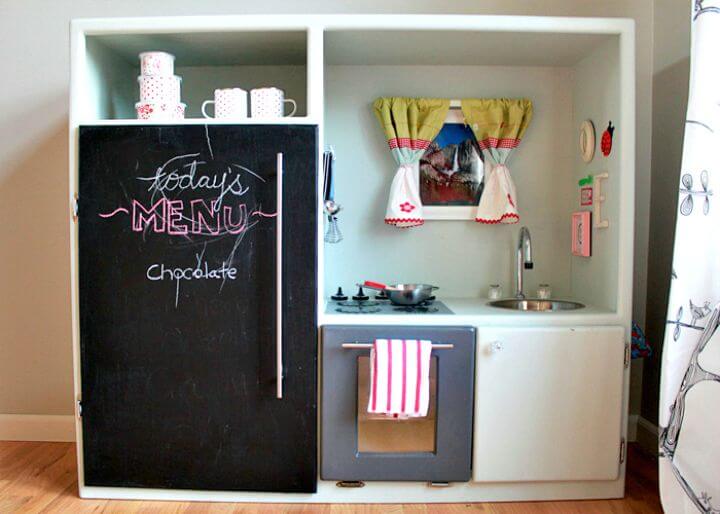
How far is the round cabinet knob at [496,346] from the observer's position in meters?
2.01

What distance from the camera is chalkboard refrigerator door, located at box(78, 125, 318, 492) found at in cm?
198

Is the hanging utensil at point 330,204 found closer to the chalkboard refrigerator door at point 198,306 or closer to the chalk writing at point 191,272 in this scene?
the chalkboard refrigerator door at point 198,306

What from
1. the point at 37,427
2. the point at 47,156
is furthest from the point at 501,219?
the point at 37,427

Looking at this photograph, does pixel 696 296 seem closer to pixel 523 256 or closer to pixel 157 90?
pixel 523 256

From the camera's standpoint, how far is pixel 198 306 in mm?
2004

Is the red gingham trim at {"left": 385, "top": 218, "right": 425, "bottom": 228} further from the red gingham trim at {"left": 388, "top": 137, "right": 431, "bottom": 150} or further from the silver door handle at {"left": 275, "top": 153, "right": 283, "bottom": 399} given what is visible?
the silver door handle at {"left": 275, "top": 153, "right": 283, "bottom": 399}

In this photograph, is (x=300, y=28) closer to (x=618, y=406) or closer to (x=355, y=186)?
(x=355, y=186)

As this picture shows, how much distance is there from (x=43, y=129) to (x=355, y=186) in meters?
1.42

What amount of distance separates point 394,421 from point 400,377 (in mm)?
188

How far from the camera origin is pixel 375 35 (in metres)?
2.12

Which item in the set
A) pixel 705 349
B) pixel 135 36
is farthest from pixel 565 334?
pixel 135 36

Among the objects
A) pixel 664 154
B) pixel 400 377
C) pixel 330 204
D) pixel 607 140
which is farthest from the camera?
pixel 664 154

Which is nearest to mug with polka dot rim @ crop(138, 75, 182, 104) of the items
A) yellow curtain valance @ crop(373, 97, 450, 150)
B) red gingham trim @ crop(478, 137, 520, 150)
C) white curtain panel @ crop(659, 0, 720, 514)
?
yellow curtain valance @ crop(373, 97, 450, 150)

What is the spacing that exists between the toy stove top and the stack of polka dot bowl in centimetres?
91
